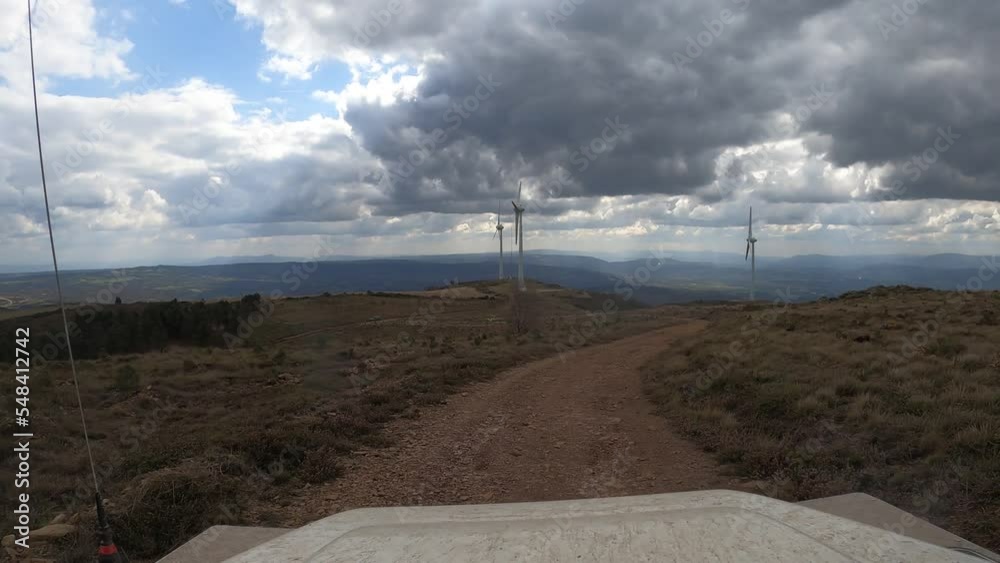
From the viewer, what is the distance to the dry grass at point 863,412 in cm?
728

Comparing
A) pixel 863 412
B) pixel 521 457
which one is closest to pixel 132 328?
pixel 521 457

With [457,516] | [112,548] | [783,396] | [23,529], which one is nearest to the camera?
[457,516]

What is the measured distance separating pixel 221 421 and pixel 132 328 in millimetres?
30566

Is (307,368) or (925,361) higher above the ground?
(925,361)

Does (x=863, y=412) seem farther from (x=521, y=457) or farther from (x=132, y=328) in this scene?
(x=132, y=328)

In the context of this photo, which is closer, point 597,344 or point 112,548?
point 112,548

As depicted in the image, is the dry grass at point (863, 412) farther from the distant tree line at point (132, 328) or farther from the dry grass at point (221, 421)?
the distant tree line at point (132, 328)

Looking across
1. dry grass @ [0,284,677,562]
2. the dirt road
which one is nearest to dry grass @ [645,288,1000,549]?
the dirt road

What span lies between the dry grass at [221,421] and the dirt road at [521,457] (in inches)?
26.7

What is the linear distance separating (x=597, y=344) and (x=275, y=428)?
2062cm

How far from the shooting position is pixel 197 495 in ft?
24.4

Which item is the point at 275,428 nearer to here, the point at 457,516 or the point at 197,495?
the point at 197,495

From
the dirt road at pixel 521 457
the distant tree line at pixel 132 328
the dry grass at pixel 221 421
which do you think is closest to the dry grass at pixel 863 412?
the dirt road at pixel 521 457

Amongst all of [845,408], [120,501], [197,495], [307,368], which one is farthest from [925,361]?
[307,368]
